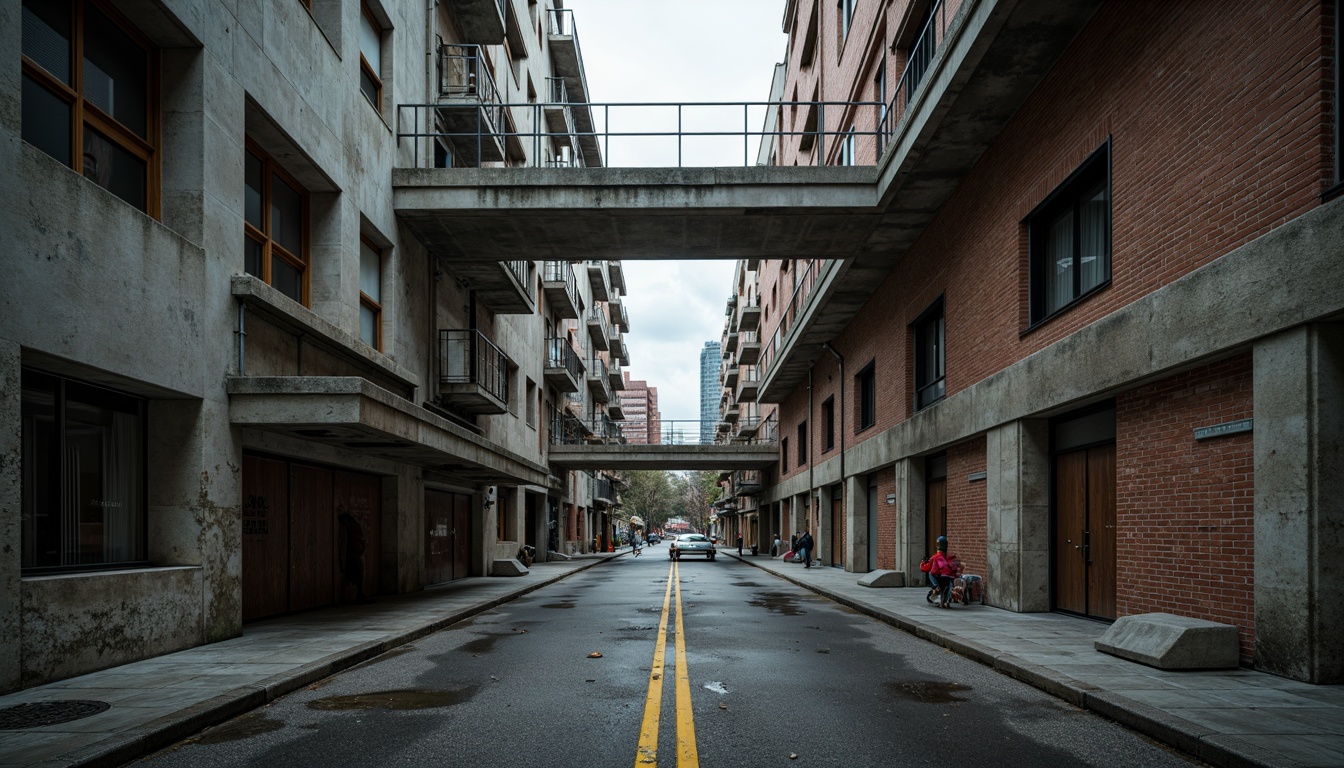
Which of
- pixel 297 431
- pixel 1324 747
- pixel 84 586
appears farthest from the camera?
pixel 297 431

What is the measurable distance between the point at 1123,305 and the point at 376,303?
1285cm

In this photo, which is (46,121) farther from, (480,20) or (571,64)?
(571,64)

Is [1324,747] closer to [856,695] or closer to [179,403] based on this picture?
[856,695]

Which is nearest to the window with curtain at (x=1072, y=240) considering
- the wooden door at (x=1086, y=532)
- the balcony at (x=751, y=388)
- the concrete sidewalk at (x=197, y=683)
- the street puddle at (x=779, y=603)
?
the wooden door at (x=1086, y=532)

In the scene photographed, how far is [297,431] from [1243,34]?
1241 cm

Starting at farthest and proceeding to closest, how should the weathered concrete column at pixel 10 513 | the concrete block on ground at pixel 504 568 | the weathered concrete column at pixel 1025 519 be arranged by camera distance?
the concrete block on ground at pixel 504 568 < the weathered concrete column at pixel 1025 519 < the weathered concrete column at pixel 10 513

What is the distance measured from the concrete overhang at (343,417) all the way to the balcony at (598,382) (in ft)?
121

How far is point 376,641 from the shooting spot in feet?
34.4

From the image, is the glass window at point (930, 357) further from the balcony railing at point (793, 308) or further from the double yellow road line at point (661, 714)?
the double yellow road line at point (661, 714)

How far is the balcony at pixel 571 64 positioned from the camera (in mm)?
38500

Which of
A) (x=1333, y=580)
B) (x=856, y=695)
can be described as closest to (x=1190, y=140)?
(x=1333, y=580)

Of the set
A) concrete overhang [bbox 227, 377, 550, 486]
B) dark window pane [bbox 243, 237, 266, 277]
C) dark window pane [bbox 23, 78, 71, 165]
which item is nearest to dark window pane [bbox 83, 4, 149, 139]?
dark window pane [bbox 23, 78, 71, 165]

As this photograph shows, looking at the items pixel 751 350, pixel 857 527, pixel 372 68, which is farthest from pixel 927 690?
pixel 751 350

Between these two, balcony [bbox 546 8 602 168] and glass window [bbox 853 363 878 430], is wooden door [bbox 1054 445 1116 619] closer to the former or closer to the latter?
glass window [bbox 853 363 878 430]
